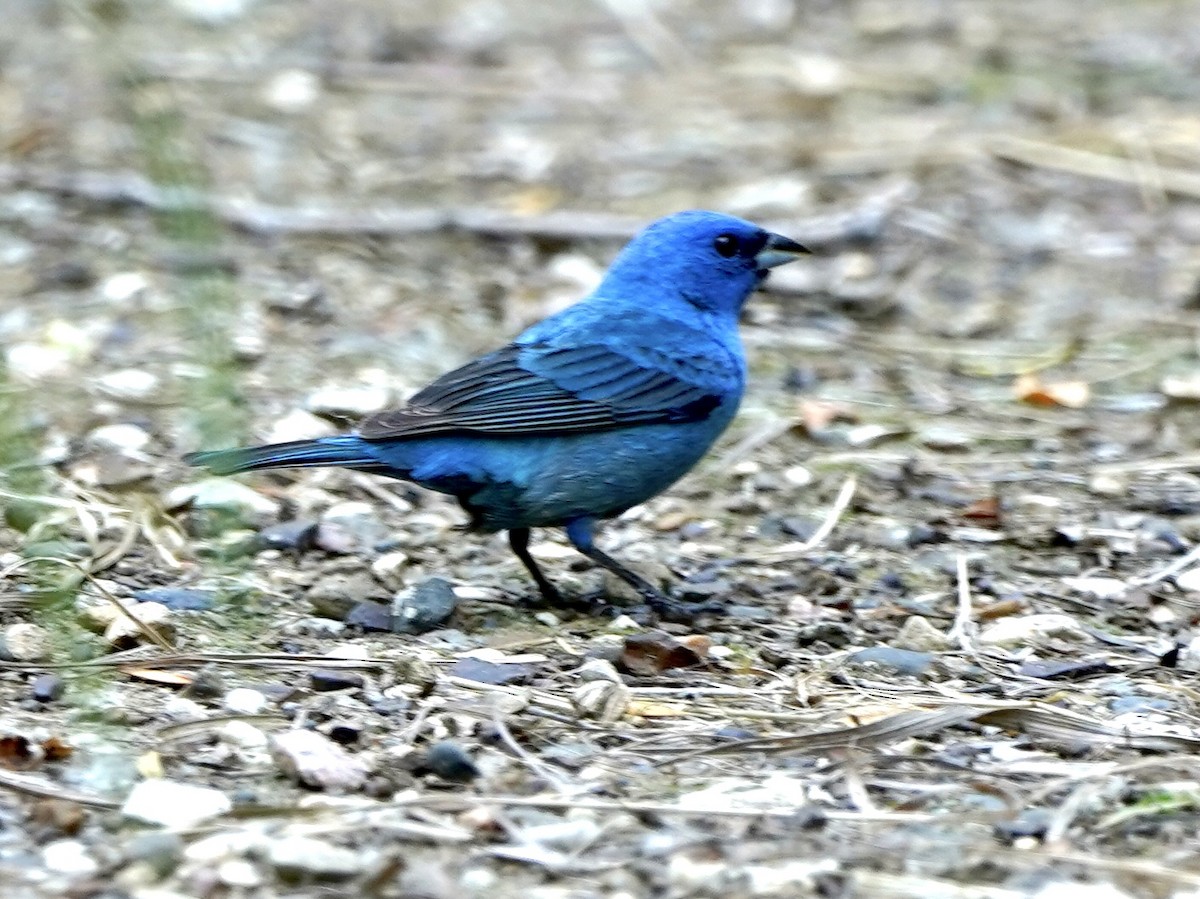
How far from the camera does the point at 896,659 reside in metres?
3.86

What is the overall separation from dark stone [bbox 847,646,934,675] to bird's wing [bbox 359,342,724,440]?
79 cm

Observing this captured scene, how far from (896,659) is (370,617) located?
1.12 m

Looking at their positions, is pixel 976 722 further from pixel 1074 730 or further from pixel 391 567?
pixel 391 567

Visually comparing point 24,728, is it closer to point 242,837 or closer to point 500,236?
point 242,837

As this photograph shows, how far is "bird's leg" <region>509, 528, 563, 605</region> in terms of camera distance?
4324mm

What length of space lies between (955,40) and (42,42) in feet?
13.2

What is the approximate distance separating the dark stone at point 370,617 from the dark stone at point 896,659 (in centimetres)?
100

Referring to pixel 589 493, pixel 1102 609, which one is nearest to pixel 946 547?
pixel 1102 609

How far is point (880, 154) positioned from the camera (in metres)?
7.27

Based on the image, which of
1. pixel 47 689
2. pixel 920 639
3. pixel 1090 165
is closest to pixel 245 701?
pixel 47 689

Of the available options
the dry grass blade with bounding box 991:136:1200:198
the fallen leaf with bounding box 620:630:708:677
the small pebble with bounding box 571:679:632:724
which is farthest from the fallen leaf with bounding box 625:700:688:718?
the dry grass blade with bounding box 991:136:1200:198

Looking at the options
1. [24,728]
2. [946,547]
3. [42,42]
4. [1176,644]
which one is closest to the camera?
[24,728]

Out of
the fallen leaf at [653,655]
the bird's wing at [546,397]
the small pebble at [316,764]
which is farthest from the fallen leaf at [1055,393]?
the small pebble at [316,764]

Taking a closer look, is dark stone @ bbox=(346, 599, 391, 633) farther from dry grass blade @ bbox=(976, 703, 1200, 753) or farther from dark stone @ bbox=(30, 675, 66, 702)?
dry grass blade @ bbox=(976, 703, 1200, 753)
